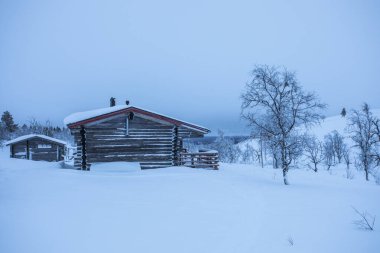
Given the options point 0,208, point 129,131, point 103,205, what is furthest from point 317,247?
point 129,131

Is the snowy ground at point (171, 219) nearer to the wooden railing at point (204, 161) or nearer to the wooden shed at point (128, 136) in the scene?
the wooden shed at point (128, 136)

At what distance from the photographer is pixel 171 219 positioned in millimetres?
6602

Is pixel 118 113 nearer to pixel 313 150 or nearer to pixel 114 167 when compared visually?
pixel 114 167

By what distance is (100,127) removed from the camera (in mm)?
16578

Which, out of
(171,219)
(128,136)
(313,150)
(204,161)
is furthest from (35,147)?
(313,150)

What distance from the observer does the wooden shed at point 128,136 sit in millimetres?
16281

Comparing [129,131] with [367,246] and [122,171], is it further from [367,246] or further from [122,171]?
[367,246]

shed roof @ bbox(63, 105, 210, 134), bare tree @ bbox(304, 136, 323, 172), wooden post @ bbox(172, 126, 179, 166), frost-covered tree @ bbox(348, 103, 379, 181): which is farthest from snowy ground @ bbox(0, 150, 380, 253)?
bare tree @ bbox(304, 136, 323, 172)

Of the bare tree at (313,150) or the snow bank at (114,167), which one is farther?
the bare tree at (313,150)

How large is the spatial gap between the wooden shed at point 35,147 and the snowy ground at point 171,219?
19858 millimetres

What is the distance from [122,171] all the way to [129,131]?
302cm

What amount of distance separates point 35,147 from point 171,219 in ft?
90.0

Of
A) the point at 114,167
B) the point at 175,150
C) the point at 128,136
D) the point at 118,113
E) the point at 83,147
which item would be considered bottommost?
the point at 114,167

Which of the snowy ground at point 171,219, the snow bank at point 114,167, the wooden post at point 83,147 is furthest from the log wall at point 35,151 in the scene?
the snowy ground at point 171,219
